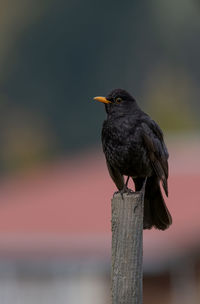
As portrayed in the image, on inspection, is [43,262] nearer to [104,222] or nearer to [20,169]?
[104,222]

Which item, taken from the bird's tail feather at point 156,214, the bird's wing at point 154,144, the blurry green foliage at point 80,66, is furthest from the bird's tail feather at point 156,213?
the blurry green foliage at point 80,66

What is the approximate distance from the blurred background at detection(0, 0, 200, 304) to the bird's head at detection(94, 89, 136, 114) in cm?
77

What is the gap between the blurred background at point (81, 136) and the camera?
19766 mm

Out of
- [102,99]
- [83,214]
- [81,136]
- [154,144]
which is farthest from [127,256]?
→ [81,136]

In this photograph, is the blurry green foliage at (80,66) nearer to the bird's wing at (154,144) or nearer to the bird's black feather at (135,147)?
the bird's black feather at (135,147)

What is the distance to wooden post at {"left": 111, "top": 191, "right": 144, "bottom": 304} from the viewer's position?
4914mm

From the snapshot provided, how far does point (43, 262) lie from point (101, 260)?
3.95ft

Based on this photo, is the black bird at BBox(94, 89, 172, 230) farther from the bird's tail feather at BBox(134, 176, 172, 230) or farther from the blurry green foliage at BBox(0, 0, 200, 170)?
the blurry green foliage at BBox(0, 0, 200, 170)

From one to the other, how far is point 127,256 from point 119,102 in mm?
2464

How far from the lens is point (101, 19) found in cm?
8925

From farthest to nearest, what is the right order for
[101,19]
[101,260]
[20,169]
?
[101,19], [20,169], [101,260]

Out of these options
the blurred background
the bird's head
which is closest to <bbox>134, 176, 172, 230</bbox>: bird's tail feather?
the bird's head

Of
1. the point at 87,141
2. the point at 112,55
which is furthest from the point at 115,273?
the point at 112,55

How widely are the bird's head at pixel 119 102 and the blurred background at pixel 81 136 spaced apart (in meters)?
0.77
